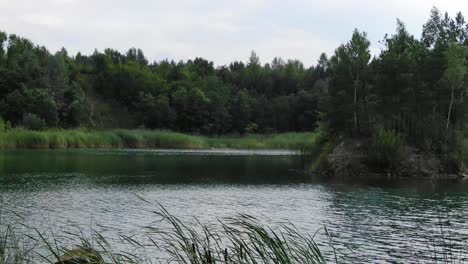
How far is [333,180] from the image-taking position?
4194cm

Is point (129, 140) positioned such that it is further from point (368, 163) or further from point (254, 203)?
point (254, 203)

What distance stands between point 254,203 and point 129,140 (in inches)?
2243

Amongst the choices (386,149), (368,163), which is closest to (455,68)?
(386,149)

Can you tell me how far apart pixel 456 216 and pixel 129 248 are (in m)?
14.4

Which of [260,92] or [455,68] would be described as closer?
[455,68]

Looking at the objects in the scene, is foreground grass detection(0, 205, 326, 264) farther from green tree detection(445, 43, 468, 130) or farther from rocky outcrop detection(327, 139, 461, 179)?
green tree detection(445, 43, 468, 130)

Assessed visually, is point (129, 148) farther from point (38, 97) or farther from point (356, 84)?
point (356, 84)

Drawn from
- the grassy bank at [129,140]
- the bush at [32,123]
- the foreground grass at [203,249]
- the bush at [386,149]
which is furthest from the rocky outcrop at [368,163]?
the bush at [32,123]

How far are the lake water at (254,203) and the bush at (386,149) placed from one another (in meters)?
4.58

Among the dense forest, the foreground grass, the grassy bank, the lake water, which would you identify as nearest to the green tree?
the dense forest

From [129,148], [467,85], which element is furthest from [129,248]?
[129,148]

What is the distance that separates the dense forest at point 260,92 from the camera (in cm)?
4881

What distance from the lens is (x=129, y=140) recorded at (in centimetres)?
8225

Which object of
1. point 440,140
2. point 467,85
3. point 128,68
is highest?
point 128,68
